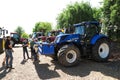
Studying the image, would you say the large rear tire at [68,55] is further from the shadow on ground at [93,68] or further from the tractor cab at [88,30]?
the tractor cab at [88,30]

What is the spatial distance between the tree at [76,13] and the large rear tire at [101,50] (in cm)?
1660

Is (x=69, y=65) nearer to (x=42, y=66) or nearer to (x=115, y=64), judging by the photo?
(x=42, y=66)

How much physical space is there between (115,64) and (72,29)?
11.7 ft

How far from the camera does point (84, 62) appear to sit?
13914 millimetres

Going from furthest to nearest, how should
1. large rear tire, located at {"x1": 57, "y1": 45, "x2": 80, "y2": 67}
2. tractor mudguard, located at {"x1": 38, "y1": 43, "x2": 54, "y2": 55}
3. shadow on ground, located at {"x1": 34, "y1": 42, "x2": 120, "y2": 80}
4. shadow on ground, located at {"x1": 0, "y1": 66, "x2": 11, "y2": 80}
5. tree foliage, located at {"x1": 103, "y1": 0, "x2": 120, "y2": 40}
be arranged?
1. tree foliage, located at {"x1": 103, "y1": 0, "x2": 120, "y2": 40}
2. tractor mudguard, located at {"x1": 38, "y1": 43, "x2": 54, "y2": 55}
3. large rear tire, located at {"x1": 57, "y1": 45, "x2": 80, "y2": 67}
4. shadow on ground, located at {"x1": 34, "y1": 42, "x2": 120, "y2": 80}
5. shadow on ground, located at {"x1": 0, "y1": 66, "x2": 11, "y2": 80}

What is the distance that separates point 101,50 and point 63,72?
3535 millimetres

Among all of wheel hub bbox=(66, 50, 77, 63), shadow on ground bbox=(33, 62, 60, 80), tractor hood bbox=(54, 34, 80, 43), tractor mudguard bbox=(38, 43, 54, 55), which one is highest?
tractor hood bbox=(54, 34, 80, 43)

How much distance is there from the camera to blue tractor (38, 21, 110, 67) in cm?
1268

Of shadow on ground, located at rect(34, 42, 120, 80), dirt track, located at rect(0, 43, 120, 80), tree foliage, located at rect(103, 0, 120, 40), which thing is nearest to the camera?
dirt track, located at rect(0, 43, 120, 80)

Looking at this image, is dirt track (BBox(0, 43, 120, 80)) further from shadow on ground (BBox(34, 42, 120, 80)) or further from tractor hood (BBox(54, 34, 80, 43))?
tractor hood (BBox(54, 34, 80, 43))

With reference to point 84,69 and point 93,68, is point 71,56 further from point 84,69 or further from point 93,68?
point 93,68

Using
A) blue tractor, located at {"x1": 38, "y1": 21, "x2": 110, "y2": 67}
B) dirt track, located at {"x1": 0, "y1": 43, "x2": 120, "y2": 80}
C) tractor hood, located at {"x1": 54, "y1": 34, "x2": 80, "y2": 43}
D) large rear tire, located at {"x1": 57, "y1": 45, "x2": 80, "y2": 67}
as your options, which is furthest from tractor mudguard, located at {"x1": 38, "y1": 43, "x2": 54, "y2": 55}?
dirt track, located at {"x1": 0, "y1": 43, "x2": 120, "y2": 80}

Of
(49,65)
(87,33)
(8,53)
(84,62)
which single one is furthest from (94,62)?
(8,53)

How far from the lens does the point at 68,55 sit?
12.8 metres
